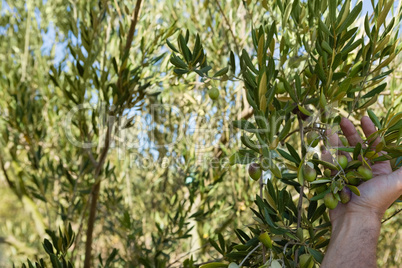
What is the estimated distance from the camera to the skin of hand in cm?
114

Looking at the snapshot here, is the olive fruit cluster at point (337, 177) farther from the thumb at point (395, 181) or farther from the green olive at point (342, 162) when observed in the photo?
the thumb at point (395, 181)

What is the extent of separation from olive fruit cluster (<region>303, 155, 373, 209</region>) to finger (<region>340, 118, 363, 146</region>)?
8.8 inches

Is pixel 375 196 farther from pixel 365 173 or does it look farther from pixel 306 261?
pixel 306 261

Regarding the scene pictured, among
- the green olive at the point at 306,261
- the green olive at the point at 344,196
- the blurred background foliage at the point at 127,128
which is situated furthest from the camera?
the blurred background foliage at the point at 127,128

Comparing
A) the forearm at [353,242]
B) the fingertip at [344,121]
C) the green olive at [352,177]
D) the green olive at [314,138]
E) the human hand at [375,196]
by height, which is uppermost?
the fingertip at [344,121]

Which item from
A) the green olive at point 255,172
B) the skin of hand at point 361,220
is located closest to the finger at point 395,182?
the skin of hand at point 361,220

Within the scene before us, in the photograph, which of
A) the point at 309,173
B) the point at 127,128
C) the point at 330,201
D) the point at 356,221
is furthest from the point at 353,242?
the point at 127,128

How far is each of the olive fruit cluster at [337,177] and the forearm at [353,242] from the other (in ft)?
0.41

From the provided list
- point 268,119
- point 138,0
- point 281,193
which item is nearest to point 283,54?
point 268,119

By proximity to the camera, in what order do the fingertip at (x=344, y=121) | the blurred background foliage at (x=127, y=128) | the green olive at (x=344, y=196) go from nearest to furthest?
the green olive at (x=344, y=196) → the fingertip at (x=344, y=121) → the blurred background foliage at (x=127, y=128)

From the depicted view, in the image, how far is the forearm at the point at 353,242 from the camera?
3.69 ft

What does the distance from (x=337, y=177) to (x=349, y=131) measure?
0.26m

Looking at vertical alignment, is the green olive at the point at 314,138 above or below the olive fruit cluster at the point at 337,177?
above

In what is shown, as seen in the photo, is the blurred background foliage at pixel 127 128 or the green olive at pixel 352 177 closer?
the green olive at pixel 352 177
